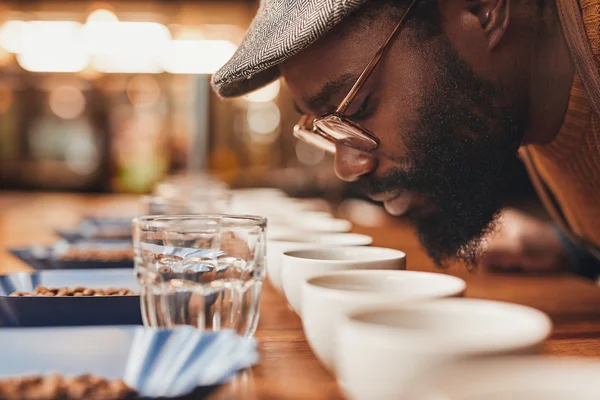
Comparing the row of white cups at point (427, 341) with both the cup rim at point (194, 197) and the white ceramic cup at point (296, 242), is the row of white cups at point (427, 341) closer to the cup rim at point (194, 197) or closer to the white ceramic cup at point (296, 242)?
the white ceramic cup at point (296, 242)

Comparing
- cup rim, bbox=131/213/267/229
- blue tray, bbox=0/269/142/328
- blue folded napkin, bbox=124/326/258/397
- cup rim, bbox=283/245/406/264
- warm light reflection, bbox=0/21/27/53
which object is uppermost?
warm light reflection, bbox=0/21/27/53

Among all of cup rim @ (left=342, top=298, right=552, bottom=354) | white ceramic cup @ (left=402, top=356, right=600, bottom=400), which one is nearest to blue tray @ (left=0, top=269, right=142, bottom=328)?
cup rim @ (left=342, top=298, right=552, bottom=354)

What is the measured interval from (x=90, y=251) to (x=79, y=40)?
6.15m

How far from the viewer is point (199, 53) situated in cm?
740

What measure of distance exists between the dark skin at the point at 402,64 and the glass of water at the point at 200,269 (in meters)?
0.53

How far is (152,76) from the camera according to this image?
972 cm

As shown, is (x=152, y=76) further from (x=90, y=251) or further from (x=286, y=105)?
(x=90, y=251)

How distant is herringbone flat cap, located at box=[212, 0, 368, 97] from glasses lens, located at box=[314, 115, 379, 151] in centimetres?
17

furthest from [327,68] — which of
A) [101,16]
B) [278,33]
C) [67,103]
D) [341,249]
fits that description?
[67,103]

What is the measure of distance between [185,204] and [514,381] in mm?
1407

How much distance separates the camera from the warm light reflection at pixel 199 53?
7.13m

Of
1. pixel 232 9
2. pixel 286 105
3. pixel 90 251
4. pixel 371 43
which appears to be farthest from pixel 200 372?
pixel 286 105

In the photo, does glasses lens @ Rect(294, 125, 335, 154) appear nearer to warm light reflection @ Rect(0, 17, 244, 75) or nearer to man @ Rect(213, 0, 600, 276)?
man @ Rect(213, 0, 600, 276)

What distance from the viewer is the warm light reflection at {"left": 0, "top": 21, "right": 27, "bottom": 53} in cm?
737
